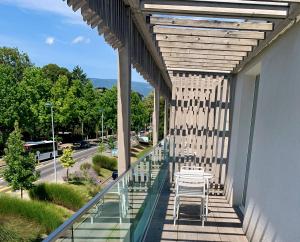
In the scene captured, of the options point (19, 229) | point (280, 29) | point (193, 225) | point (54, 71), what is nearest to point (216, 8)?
point (280, 29)

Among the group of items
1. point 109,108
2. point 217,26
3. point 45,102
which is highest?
point 217,26

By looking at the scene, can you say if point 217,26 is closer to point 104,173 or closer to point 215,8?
point 215,8

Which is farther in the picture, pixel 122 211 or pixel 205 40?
pixel 205 40

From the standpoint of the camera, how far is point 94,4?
2396mm

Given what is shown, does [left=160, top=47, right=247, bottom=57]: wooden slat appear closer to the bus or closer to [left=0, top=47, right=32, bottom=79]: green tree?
the bus

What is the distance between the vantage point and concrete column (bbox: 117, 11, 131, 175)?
11.6 ft

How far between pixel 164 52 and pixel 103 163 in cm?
2170

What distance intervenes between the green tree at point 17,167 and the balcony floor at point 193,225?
13793mm

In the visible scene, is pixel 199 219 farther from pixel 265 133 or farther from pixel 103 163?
pixel 103 163

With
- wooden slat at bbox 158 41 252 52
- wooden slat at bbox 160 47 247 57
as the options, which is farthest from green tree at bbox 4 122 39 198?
wooden slat at bbox 158 41 252 52

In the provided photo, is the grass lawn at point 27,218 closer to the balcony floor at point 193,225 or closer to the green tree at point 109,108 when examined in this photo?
the balcony floor at point 193,225

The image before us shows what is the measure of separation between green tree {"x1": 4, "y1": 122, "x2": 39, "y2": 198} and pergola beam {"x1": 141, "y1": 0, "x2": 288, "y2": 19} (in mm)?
17153

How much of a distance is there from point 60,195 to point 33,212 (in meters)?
3.01

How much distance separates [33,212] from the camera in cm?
1097
